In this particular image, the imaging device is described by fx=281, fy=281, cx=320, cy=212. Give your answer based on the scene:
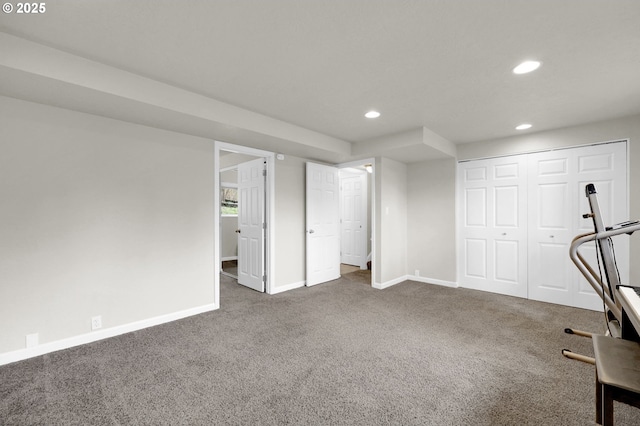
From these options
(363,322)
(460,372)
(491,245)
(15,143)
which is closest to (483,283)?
(491,245)

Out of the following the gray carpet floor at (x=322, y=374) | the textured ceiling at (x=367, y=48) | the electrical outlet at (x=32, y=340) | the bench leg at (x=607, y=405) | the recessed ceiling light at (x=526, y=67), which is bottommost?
the gray carpet floor at (x=322, y=374)

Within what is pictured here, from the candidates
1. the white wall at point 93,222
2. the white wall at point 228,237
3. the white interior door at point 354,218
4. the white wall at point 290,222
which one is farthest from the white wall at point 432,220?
the white wall at point 228,237

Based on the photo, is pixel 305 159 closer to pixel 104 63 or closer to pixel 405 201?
pixel 405 201

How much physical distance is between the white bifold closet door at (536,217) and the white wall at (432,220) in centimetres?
17

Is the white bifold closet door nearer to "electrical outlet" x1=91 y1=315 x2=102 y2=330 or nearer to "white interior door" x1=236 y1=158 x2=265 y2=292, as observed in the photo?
"white interior door" x1=236 y1=158 x2=265 y2=292

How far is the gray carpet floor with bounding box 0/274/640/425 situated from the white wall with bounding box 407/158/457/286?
144 centimetres

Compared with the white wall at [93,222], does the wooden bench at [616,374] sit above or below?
below

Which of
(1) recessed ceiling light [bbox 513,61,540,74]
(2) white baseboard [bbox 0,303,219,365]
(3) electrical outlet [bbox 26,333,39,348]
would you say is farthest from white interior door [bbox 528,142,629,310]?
(3) electrical outlet [bbox 26,333,39,348]

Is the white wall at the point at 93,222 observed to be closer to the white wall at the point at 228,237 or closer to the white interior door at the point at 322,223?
the white interior door at the point at 322,223

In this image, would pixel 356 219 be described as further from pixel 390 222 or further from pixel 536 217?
pixel 536 217

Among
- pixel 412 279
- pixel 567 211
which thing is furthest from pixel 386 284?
pixel 567 211

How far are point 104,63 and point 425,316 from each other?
4.03 metres

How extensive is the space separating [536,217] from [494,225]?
54 centimetres

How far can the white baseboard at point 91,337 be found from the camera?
7.73ft
